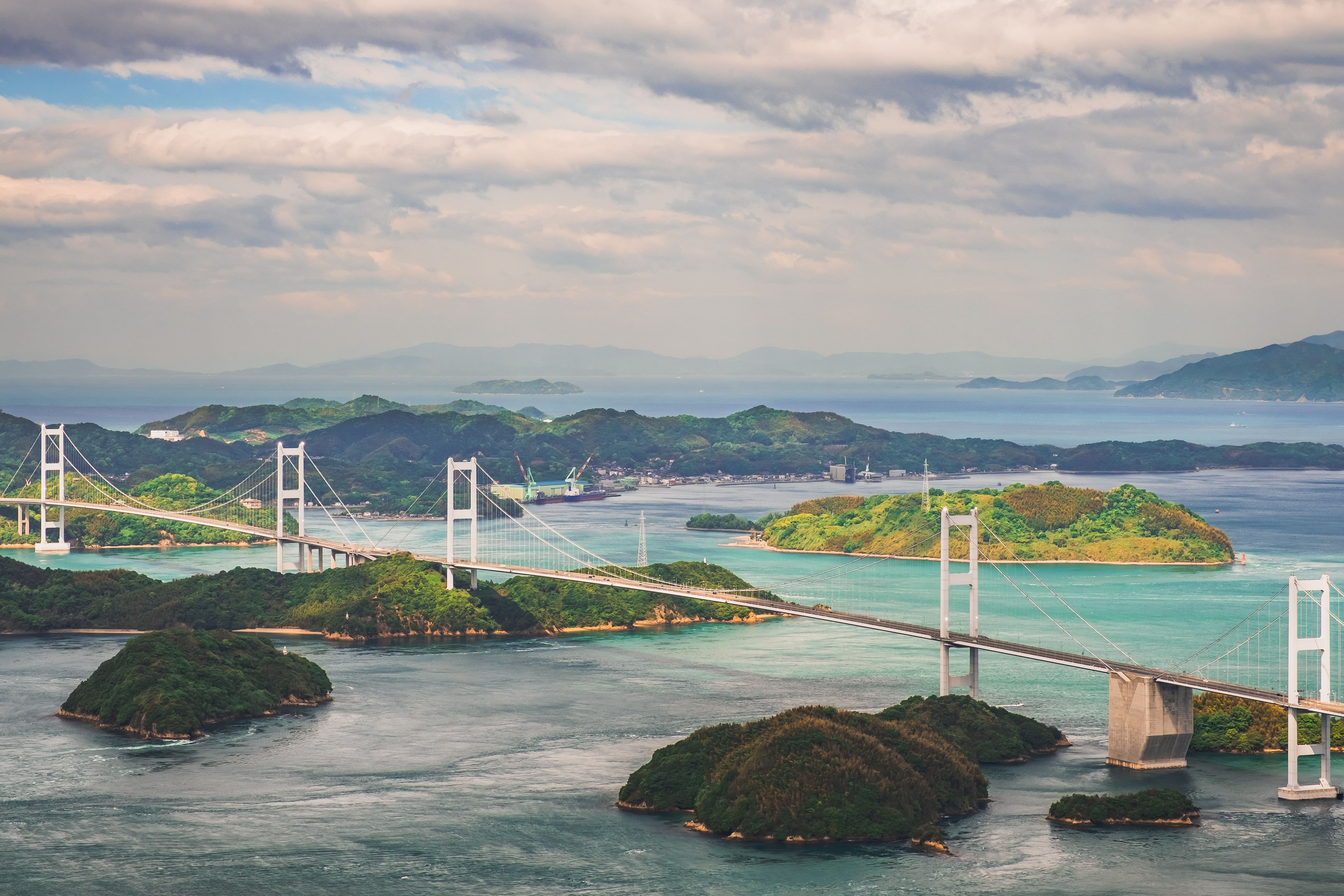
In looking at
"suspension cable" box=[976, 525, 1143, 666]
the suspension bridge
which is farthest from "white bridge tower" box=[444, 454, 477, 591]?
"suspension cable" box=[976, 525, 1143, 666]

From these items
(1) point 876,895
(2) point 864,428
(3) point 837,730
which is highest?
(2) point 864,428

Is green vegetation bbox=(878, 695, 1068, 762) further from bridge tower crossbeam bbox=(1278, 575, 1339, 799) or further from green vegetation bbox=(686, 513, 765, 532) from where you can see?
green vegetation bbox=(686, 513, 765, 532)

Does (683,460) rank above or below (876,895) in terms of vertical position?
above

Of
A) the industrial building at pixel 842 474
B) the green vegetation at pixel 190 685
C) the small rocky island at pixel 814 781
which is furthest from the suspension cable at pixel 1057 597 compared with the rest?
the industrial building at pixel 842 474

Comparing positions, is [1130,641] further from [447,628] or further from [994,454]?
[994,454]

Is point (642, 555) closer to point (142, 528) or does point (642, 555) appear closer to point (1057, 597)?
point (1057, 597)

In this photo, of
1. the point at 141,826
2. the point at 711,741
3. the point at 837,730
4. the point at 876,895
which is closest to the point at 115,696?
the point at 141,826

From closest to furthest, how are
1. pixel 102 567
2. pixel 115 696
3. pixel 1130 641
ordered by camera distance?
1. pixel 115 696
2. pixel 1130 641
3. pixel 102 567
